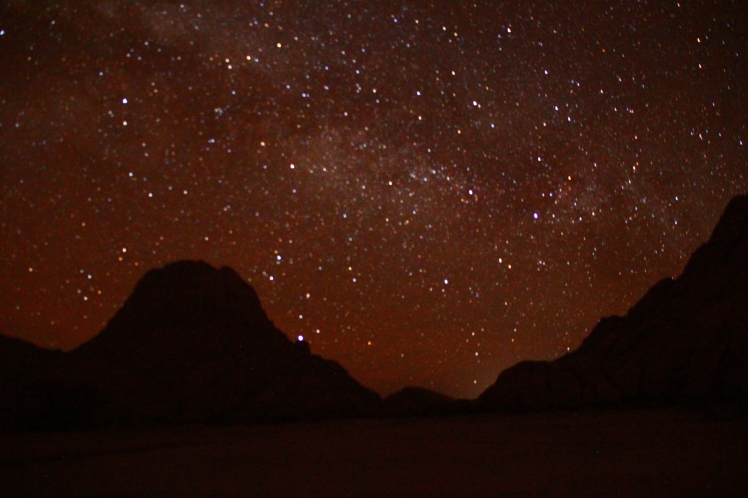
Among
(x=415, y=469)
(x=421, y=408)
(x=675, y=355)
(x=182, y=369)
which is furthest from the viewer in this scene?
(x=182, y=369)

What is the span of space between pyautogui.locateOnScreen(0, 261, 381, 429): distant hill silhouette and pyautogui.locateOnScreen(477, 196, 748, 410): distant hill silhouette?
12.8 m

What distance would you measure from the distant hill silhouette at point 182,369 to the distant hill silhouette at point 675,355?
12776mm

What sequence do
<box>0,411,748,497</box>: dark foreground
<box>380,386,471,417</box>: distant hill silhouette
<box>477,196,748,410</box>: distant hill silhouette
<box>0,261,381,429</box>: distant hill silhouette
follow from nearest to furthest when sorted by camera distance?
<box>0,411,748,497</box>: dark foreground
<box>0,261,381,429</box>: distant hill silhouette
<box>477,196,748,410</box>: distant hill silhouette
<box>380,386,471,417</box>: distant hill silhouette

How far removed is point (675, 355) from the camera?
3222cm

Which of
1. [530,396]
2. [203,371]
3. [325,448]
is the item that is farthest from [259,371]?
[325,448]

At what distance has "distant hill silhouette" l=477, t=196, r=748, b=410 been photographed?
99.0ft

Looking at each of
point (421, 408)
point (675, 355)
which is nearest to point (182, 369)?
point (421, 408)

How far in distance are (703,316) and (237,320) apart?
38675 mm

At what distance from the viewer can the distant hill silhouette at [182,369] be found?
1128 inches

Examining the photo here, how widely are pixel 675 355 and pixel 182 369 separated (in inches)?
1390

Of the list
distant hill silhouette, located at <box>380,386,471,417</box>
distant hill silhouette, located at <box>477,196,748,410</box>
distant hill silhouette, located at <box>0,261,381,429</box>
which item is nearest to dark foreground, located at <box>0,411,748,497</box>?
distant hill silhouette, located at <box>0,261,381,429</box>

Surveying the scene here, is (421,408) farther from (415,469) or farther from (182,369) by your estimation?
(415,469)

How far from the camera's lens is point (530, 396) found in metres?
34.1

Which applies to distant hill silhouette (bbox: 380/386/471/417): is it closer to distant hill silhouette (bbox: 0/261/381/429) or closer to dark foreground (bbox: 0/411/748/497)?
distant hill silhouette (bbox: 0/261/381/429)
